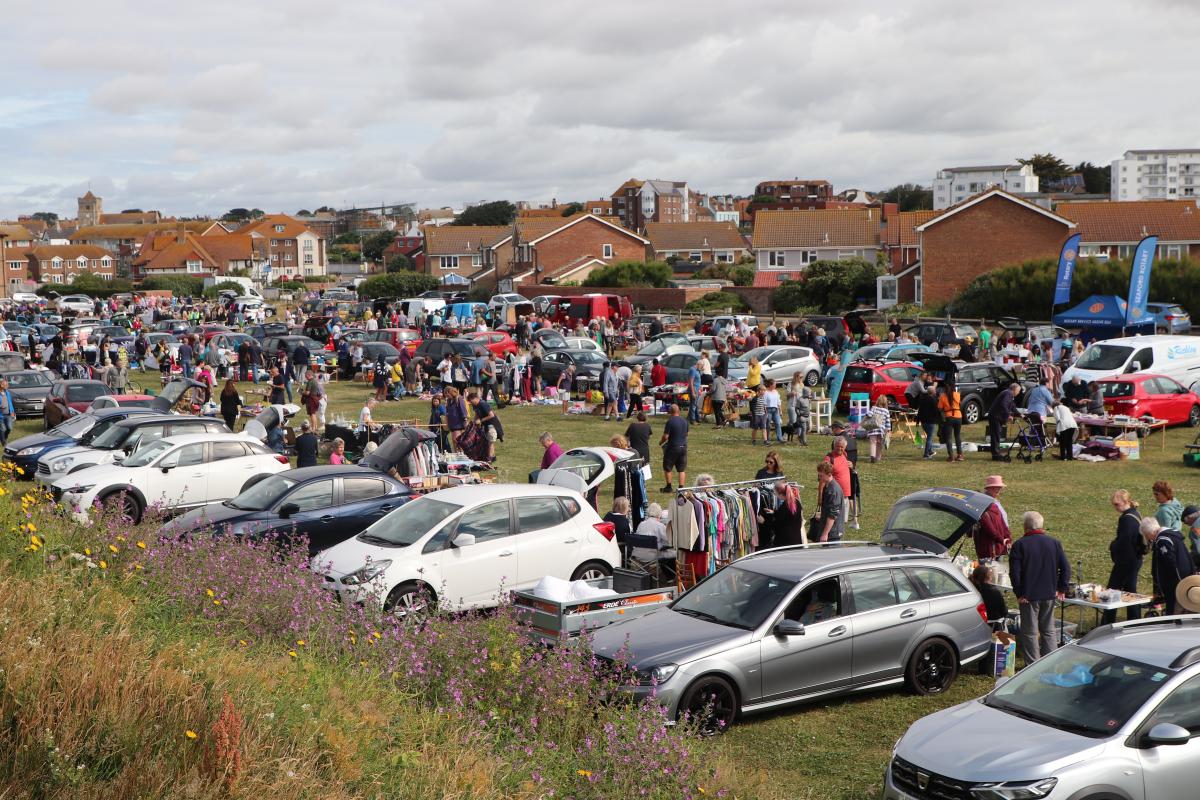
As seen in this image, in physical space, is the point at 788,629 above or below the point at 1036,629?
above

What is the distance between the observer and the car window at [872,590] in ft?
33.8

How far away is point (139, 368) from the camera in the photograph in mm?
40906

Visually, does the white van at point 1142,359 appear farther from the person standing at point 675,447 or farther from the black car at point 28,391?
the black car at point 28,391

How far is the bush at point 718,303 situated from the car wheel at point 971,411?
3670cm

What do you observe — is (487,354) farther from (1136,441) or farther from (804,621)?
(804,621)

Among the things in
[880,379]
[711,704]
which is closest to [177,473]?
[711,704]

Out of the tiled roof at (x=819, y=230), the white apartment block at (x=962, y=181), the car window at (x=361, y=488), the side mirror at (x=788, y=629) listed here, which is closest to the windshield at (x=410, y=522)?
the car window at (x=361, y=488)

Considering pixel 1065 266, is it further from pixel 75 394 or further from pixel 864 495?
pixel 75 394

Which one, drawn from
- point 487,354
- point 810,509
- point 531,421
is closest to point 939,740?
point 810,509

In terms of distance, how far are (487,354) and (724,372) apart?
822 centimetres

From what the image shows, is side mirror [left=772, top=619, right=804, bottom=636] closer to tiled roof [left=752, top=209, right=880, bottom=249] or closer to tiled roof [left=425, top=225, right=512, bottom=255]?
tiled roof [left=752, top=209, right=880, bottom=249]

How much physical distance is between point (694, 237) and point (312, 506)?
8892 centimetres

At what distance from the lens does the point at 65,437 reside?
21.3 m

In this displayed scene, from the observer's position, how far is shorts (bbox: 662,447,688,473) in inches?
767
